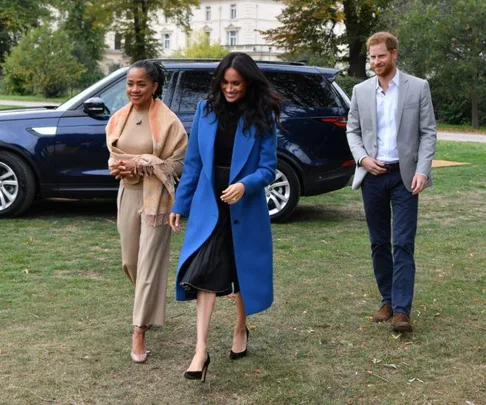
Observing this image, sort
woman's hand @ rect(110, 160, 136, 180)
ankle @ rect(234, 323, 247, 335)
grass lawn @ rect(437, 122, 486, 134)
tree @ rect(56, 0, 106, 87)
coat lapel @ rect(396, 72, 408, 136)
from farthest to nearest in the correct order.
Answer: tree @ rect(56, 0, 106, 87) → grass lawn @ rect(437, 122, 486, 134) → coat lapel @ rect(396, 72, 408, 136) → ankle @ rect(234, 323, 247, 335) → woman's hand @ rect(110, 160, 136, 180)

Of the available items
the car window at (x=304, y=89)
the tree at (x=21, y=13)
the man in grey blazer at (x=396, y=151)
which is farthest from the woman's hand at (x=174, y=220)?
the tree at (x=21, y=13)

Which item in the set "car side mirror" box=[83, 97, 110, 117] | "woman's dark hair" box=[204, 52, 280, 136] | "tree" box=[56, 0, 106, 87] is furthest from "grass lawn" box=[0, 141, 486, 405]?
"tree" box=[56, 0, 106, 87]

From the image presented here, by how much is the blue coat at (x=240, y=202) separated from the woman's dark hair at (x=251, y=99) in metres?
0.04

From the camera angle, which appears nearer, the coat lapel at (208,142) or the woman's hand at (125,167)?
the coat lapel at (208,142)

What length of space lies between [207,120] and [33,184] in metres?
5.13

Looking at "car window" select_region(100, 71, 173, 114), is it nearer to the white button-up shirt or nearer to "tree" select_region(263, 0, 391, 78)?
the white button-up shirt

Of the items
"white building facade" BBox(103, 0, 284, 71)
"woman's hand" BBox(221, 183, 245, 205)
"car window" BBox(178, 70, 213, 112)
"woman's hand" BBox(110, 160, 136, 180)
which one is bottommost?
"woman's hand" BBox(221, 183, 245, 205)

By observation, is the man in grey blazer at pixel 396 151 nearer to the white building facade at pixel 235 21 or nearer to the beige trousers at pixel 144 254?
the beige trousers at pixel 144 254

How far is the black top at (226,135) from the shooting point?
4645 mm

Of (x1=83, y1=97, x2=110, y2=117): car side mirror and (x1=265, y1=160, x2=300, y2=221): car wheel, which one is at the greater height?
(x1=83, y1=97, x2=110, y2=117): car side mirror

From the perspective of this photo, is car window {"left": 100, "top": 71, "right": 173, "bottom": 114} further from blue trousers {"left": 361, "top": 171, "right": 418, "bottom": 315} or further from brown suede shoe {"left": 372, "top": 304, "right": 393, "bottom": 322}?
brown suede shoe {"left": 372, "top": 304, "right": 393, "bottom": 322}

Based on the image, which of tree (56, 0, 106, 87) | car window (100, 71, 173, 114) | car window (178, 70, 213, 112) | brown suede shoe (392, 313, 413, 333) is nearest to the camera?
brown suede shoe (392, 313, 413, 333)

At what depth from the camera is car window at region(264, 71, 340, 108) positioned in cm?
967

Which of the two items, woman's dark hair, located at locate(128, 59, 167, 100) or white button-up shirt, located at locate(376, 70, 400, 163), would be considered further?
white button-up shirt, located at locate(376, 70, 400, 163)
